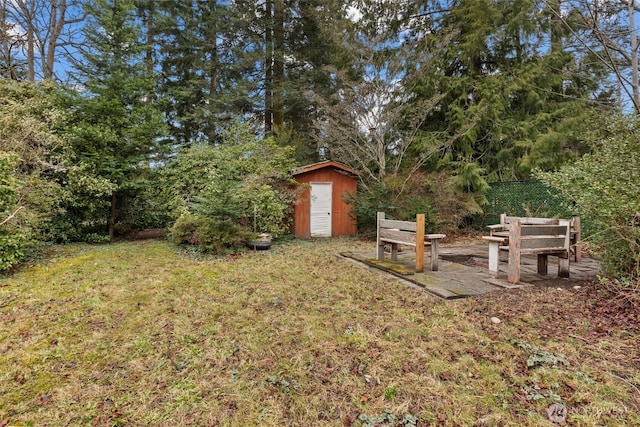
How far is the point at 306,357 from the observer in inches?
97.7

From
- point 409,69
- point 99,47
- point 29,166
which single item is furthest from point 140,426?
point 409,69

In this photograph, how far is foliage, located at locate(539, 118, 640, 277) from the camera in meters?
3.16

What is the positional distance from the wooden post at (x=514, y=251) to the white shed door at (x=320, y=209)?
21.1 ft

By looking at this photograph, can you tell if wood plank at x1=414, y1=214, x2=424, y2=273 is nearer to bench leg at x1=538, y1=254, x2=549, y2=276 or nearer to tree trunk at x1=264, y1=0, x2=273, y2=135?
bench leg at x1=538, y1=254, x2=549, y2=276

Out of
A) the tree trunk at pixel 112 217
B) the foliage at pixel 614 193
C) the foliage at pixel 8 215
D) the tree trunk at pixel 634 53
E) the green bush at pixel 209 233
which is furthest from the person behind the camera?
the tree trunk at pixel 112 217

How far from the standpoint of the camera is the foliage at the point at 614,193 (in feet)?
10.4

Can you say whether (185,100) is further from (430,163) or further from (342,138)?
(430,163)

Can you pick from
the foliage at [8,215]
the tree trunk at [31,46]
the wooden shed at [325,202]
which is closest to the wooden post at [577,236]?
the wooden shed at [325,202]

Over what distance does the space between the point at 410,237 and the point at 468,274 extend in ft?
3.39

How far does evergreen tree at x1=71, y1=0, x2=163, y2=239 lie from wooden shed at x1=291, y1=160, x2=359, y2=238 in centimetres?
436

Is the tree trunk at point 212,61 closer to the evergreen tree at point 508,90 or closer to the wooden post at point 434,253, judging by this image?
the evergreen tree at point 508,90

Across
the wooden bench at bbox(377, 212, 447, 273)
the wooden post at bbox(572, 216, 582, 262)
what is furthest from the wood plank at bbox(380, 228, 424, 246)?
the wooden post at bbox(572, 216, 582, 262)

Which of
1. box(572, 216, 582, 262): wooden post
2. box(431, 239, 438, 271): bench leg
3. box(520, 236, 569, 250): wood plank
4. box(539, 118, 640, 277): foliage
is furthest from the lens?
box(572, 216, 582, 262): wooden post

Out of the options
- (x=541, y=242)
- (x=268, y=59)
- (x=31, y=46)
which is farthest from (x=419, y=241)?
(x=31, y=46)
